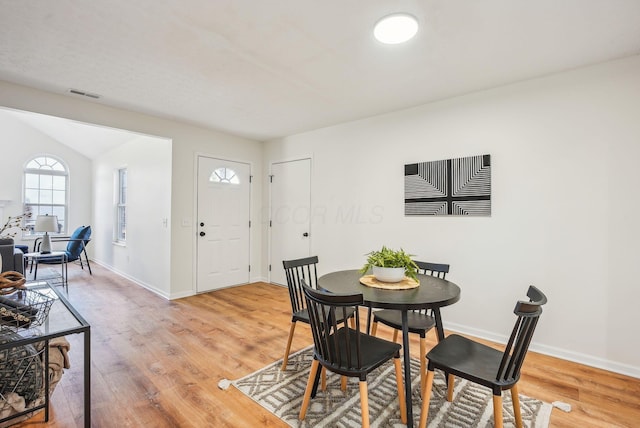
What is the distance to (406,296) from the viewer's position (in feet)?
5.76

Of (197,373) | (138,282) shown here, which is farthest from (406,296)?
(138,282)

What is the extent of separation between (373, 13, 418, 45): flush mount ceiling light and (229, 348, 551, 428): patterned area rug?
93.6 inches

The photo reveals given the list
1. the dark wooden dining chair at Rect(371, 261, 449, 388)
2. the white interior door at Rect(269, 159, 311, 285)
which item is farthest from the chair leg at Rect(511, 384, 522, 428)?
the white interior door at Rect(269, 159, 311, 285)

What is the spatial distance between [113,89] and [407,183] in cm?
319

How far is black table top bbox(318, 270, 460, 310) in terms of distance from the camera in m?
Answer: 1.63

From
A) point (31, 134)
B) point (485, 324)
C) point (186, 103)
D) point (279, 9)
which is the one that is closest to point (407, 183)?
point (485, 324)

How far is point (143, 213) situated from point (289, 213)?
2.36m

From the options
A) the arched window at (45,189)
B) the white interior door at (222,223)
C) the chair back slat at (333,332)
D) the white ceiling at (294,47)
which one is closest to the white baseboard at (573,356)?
the chair back slat at (333,332)

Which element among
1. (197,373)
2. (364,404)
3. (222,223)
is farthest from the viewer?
(222,223)

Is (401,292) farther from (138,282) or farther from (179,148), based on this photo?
(138,282)

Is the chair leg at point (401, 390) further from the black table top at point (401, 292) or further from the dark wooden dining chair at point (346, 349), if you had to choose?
the black table top at point (401, 292)

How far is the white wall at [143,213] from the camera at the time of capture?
14.0ft

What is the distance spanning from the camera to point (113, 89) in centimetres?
299

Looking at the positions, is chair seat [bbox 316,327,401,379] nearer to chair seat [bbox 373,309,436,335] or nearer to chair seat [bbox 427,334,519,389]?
chair seat [bbox 427,334,519,389]
